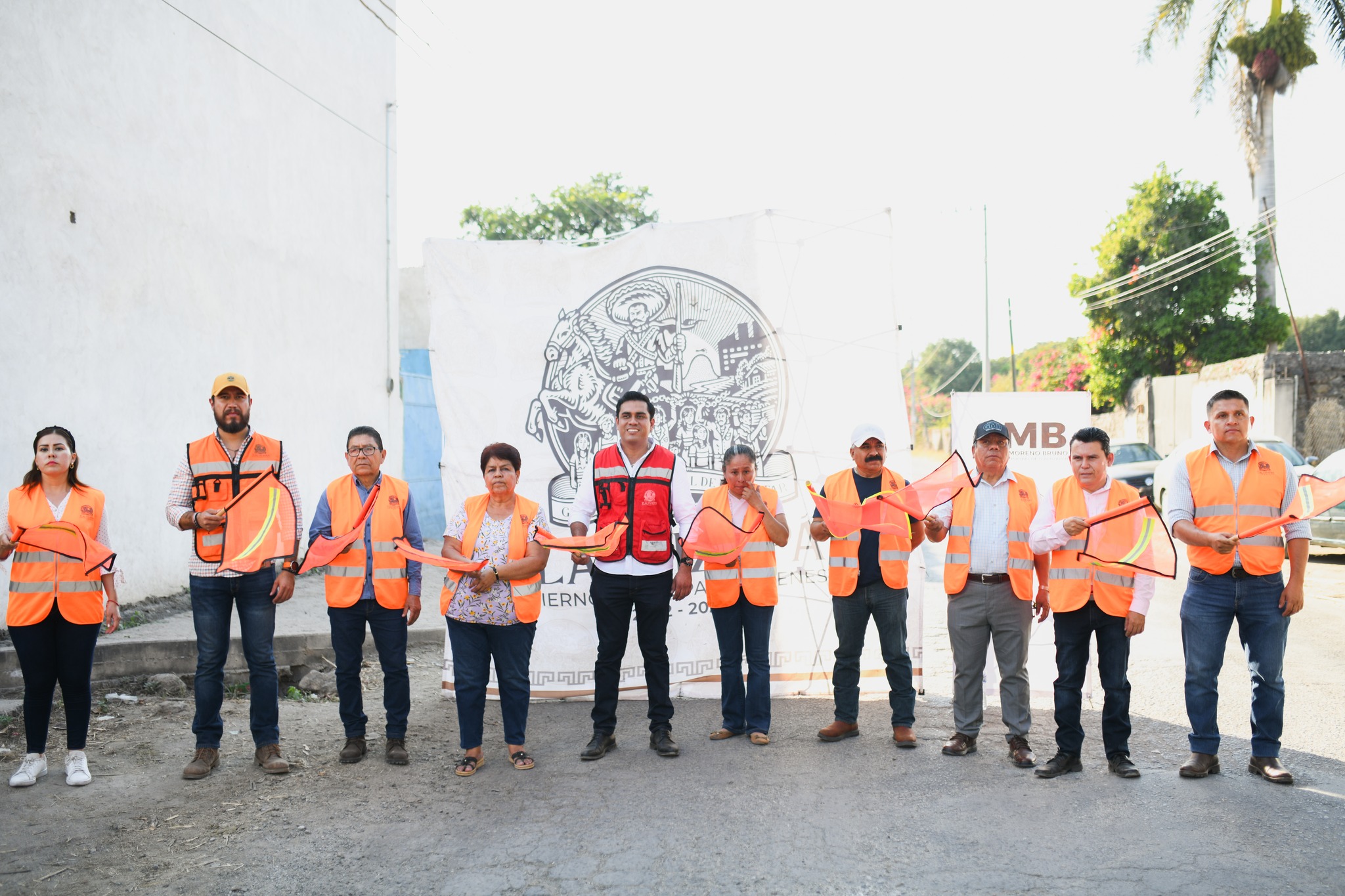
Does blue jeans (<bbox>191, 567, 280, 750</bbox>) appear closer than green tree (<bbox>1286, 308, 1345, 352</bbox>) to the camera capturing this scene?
Yes

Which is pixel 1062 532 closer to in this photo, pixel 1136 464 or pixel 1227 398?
pixel 1227 398

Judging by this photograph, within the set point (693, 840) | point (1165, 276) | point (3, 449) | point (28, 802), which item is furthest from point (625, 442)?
point (1165, 276)

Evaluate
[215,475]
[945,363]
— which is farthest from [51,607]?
[945,363]

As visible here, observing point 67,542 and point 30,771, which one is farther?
point 67,542

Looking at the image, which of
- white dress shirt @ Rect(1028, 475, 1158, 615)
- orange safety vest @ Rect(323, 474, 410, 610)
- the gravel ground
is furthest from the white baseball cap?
orange safety vest @ Rect(323, 474, 410, 610)

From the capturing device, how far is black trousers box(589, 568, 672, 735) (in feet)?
17.7

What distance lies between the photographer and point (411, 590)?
5.34 meters

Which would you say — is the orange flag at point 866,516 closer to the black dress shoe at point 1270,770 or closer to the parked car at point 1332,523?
the black dress shoe at point 1270,770

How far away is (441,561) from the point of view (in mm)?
5078

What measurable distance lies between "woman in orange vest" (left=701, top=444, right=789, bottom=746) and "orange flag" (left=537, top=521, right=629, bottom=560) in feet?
1.93

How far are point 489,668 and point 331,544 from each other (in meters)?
1.06

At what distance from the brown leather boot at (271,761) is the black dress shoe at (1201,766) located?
4.47 m

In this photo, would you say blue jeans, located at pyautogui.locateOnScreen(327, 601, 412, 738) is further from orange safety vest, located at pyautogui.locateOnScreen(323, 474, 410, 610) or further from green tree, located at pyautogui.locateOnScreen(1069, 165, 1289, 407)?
green tree, located at pyautogui.locateOnScreen(1069, 165, 1289, 407)

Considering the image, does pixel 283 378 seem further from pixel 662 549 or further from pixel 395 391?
pixel 662 549
